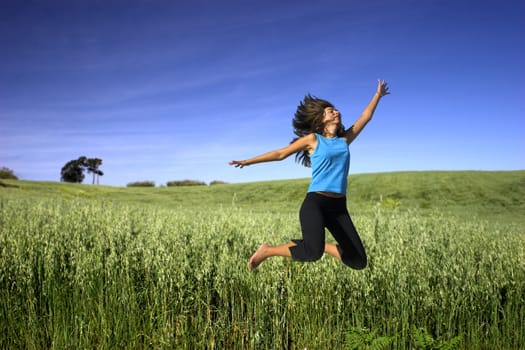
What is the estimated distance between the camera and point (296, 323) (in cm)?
421

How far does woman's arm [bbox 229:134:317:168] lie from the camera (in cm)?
270

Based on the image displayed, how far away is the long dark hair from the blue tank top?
261mm

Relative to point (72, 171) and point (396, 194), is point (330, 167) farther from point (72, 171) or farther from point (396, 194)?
point (72, 171)

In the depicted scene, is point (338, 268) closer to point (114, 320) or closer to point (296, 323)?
point (296, 323)

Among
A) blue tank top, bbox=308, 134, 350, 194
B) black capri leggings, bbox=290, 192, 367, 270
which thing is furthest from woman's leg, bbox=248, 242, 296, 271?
blue tank top, bbox=308, 134, 350, 194

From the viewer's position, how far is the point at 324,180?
2.77 meters

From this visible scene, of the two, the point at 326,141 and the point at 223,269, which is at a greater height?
the point at 326,141

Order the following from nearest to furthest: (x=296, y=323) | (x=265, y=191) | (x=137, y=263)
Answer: (x=296, y=323) < (x=137, y=263) < (x=265, y=191)

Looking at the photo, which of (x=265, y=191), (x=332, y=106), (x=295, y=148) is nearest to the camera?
(x=295, y=148)

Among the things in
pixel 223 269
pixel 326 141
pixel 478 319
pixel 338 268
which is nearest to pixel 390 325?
pixel 338 268

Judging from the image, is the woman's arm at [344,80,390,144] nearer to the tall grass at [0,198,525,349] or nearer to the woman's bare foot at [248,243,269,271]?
the woman's bare foot at [248,243,269,271]

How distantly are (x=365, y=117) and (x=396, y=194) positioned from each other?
25.0m

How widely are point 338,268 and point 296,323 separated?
837mm

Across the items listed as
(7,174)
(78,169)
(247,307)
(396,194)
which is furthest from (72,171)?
(247,307)
